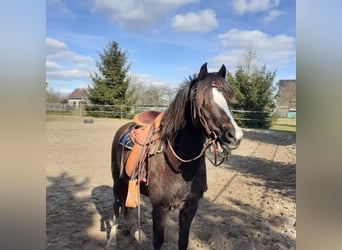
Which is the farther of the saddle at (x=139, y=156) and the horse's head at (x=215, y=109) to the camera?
the saddle at (x=139, y=156)

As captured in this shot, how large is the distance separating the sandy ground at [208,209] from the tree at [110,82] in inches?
649

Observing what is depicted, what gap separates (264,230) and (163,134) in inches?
85.2

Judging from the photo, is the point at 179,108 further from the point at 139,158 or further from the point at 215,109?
the point at 139,158

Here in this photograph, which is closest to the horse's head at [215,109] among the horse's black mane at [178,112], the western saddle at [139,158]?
the horse's black mane at [178,112]

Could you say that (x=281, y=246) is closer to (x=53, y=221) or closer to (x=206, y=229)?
(x=206, y=229)

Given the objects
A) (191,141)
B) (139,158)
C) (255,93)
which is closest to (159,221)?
(139,158)

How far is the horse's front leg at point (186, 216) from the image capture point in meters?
2.49

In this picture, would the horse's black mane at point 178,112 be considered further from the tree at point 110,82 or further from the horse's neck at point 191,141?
the tree at point 110,82

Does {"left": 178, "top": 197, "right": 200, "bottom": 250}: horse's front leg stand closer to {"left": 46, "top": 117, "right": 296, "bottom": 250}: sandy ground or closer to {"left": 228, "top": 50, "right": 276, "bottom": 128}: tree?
{"left": 46, "top": 117, "right": 296, "bottom": 250}: sandy ground

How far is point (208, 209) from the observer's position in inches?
172

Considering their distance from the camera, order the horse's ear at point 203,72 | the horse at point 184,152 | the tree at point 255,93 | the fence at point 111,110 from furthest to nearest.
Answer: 1. the fence at point 111,110
2. the tree at point 255,93
3. the horse's ear at point 203,72
4. the horse at point 184,152

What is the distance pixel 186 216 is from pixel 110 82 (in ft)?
74.2

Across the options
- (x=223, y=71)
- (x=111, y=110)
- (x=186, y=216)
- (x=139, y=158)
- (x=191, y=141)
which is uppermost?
(x=223, y=71)

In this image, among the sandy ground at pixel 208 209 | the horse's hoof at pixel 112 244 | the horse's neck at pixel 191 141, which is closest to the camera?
the horse's neck at pixel 191 141
